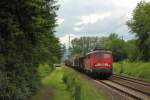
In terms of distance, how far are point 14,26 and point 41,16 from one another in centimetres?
344

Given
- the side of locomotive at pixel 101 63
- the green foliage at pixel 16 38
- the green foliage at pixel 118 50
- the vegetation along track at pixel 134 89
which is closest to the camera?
the green foliage at pixel 16 38

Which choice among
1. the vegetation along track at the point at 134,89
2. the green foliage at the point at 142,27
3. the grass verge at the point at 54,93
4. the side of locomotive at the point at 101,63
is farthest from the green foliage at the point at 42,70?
the green foliage at the point at 142,27

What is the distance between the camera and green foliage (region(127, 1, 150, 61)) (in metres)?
73.8

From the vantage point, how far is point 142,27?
76438 millimetres

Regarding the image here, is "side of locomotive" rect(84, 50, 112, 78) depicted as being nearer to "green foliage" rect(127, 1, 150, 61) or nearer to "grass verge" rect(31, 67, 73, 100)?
"grass verge" rect(31, 67, 73, 100)

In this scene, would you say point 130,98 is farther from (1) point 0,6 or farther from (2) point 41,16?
(1) point 0,6

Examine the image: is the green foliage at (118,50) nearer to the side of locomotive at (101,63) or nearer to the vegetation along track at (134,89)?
Answer: the side of locomotive at (101,63)

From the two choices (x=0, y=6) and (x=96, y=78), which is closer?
(x=0, y=6)

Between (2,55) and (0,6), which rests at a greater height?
(0,6)

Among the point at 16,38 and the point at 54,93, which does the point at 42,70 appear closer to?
the point at 54,93

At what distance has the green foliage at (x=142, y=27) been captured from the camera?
73.8 metres

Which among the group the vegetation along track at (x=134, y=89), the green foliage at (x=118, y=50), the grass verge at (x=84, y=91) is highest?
the green foliage at (x=118, y=50)

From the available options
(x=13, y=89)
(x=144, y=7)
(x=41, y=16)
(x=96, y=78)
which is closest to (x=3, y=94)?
(x=13, y=89)

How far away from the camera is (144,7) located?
7881 centimetres
